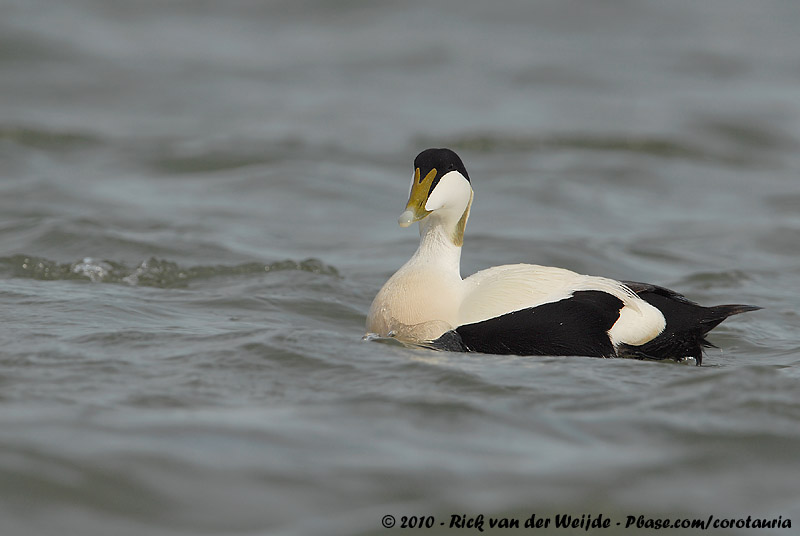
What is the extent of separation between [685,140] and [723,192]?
189cm

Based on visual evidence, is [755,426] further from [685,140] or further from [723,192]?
[685,140]

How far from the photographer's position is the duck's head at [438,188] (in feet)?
16.6

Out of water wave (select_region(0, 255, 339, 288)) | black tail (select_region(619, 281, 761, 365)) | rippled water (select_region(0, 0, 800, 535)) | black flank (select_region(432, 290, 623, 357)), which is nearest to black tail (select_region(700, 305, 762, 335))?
black tail (select_region(619, 281, 761, 365))

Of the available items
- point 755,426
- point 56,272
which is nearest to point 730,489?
point 755,426

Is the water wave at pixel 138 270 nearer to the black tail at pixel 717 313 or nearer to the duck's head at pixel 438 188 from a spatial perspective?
the duck's head at pixel 438 188

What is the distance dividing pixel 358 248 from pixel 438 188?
127 inches

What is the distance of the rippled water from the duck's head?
67cm

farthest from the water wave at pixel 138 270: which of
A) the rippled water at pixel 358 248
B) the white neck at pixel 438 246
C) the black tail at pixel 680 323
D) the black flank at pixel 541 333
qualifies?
the black tail at pixel 680 323

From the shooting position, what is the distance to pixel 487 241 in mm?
8422

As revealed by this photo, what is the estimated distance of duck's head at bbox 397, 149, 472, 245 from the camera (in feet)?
16.6

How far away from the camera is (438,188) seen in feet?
16.7
